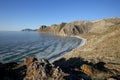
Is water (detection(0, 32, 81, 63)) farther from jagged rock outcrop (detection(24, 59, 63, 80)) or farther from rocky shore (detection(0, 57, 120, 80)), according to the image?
jagged rock outcrop (detection(24, 59, 63, 80))

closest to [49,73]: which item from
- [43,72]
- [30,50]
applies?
[43,72]

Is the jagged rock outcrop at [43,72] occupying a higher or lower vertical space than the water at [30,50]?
higher

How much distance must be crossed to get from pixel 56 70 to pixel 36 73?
9.38 feet

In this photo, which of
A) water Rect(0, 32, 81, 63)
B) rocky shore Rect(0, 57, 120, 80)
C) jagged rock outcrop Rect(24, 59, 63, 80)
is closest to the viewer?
jagged rock outcrop Rect(24, 59, 63, 80)

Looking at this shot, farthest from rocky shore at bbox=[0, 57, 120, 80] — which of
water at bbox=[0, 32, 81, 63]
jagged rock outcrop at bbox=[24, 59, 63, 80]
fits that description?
water at bbox=[0, 32, 81, 63]

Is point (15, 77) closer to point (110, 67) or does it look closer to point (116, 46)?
point (110, 67)

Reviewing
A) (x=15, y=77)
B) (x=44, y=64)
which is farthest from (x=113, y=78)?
(x=15, y=77)

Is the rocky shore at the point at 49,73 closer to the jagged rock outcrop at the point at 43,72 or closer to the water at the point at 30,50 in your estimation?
the jagged rock outcrop at the point at 43,72

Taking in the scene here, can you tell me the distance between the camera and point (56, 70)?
23.5 m

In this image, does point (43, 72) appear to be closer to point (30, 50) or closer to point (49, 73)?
point (49, 73)

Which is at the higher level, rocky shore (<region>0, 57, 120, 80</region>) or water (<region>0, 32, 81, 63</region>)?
rocky shore (<region>0, 57, 120, 80</region>)

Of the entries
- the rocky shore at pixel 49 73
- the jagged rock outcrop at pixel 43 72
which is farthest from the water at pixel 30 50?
the jagged rock outcrop at pixel 43 72

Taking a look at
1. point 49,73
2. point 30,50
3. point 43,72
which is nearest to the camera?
point 43,72

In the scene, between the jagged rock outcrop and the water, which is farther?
the water
